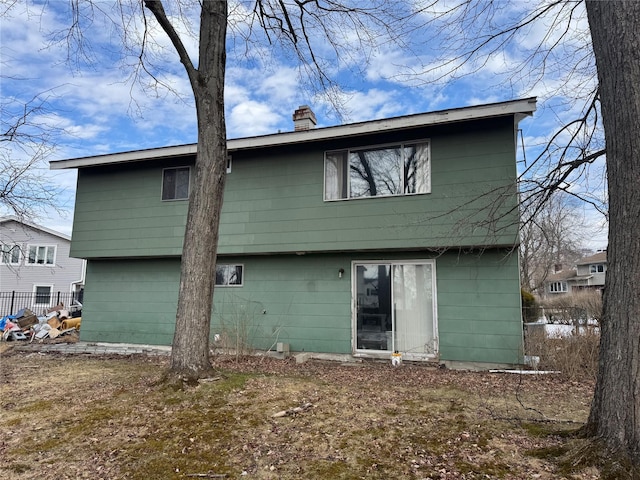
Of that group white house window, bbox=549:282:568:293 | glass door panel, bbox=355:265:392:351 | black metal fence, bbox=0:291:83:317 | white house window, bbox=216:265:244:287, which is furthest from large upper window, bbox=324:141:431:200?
white house window, bbox=549:282:568:293

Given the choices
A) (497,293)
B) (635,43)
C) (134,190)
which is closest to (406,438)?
(635,43)

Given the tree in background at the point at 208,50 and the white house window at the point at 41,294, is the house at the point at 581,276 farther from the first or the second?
the white house window at the point at 41,294

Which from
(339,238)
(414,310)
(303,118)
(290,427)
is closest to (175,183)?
(303,118)

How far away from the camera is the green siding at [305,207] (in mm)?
7328

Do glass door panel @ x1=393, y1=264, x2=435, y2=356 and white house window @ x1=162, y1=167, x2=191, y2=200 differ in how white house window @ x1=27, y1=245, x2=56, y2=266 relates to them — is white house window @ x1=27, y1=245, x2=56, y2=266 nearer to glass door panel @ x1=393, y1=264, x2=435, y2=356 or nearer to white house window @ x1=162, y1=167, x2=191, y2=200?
white house window @ x1=162, y1=167, x2=191, y2=200

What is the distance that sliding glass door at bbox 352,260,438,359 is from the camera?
25.8 ft

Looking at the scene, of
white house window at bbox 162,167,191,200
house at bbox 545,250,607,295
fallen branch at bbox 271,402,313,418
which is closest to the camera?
fallen branch at bbox 271,402,313,418

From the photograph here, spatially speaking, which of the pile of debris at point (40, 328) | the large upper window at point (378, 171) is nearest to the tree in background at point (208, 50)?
the large upper window at point (378, 171)

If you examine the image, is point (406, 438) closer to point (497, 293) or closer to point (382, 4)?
point (497, 293)

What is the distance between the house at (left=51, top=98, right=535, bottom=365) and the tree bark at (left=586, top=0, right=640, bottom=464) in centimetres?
339

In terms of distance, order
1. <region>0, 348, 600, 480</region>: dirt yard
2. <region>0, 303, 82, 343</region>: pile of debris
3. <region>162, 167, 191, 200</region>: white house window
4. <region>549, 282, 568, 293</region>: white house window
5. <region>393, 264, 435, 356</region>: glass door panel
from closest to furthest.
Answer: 1. <region>0, 348, 600, 480</region>: dirt yard
2. <region>393, 264, 435, 356</region>: glass door panel
3. <region>162, 167, 191, 200</region>: white house window
4. <region>0, 303, 82, 343</region>: pile of debris
5. <region>549, 282, 568, 293</region>: white house window

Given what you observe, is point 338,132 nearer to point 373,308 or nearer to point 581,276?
point 373,308

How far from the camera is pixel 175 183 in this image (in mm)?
9727

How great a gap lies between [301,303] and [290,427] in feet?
15.1
